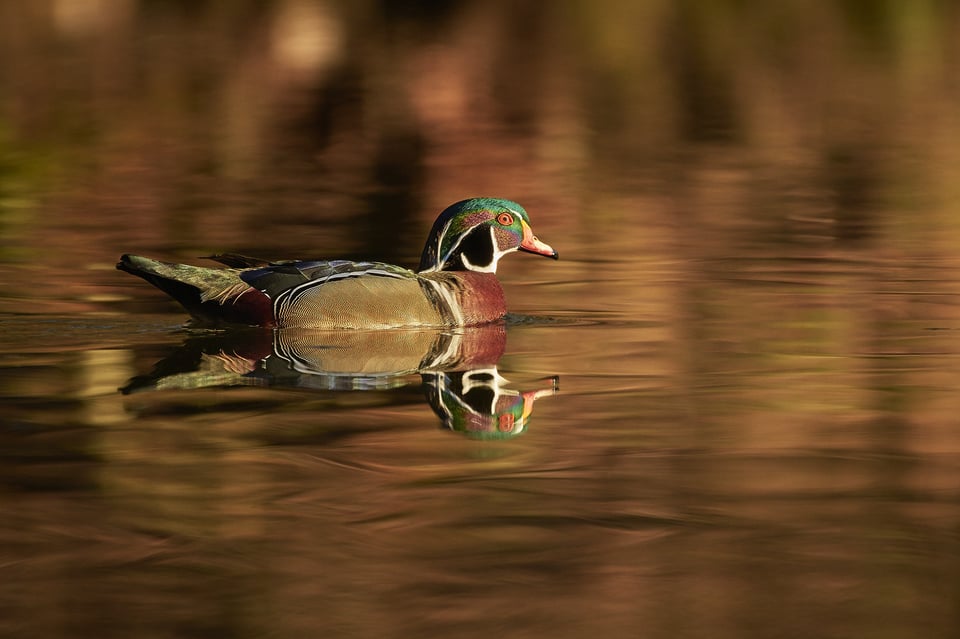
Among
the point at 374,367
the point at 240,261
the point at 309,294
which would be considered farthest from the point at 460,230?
the point at 374,367

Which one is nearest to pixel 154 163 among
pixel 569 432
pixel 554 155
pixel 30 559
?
pixel 554 155

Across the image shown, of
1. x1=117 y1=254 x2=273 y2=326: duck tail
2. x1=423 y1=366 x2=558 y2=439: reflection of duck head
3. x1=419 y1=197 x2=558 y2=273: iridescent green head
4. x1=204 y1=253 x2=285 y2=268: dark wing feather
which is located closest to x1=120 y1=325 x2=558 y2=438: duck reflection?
x1=423 y1=366 x2=558 y2=439: reflection of duck head

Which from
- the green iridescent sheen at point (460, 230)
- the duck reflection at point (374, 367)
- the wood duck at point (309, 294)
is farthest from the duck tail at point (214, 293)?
the green iridescent sheen at point (460, 230)

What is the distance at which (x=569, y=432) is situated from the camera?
8.19m

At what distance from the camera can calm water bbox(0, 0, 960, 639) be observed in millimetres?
5672

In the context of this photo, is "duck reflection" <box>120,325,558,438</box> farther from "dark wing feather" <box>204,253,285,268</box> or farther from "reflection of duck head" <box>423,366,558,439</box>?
"dark wing feather" <box>204,253,285,268</box>

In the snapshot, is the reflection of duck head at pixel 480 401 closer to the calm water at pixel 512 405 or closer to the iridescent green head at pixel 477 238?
the calm water at pixel 512 405

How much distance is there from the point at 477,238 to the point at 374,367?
8.41ft

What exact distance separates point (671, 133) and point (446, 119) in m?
4.05

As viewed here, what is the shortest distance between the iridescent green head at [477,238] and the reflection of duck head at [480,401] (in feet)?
7.70

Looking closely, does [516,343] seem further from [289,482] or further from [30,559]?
→ [30,559]

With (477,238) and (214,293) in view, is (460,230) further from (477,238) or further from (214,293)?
(214,293)

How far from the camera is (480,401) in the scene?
9102mm

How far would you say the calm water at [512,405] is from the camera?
5672 mm
